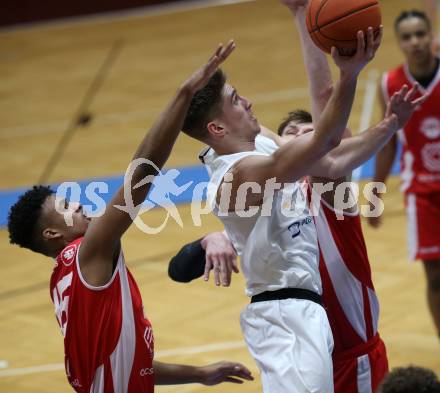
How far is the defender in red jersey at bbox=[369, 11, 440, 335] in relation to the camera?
22.5 feet

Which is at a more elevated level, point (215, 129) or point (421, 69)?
point (421, 69)

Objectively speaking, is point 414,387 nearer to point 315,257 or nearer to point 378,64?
point 315,257

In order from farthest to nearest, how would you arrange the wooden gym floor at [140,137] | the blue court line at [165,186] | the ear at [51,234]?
the blue court line at [165,186] → the wooden gym floor at [140,137] → the ear at [51,234]

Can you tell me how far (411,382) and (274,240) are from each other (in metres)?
1.34

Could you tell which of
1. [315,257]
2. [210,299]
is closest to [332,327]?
[315,257]

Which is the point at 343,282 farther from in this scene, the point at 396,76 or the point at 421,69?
the point at 421,69

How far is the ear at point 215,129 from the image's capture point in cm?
415

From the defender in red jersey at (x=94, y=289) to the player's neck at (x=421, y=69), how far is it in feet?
12.4

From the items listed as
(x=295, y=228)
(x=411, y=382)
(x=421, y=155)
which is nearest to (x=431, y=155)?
(x=421, y=155)

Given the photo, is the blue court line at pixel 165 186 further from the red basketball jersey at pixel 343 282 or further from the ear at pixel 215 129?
the ear at pixel 215 129

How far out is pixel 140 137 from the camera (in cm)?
1188

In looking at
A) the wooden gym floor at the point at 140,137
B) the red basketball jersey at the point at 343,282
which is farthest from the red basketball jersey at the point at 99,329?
the wooden gym floor at the point at 140,137

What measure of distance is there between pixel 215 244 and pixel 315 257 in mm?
466

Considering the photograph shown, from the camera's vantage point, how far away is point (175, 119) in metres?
3.64
